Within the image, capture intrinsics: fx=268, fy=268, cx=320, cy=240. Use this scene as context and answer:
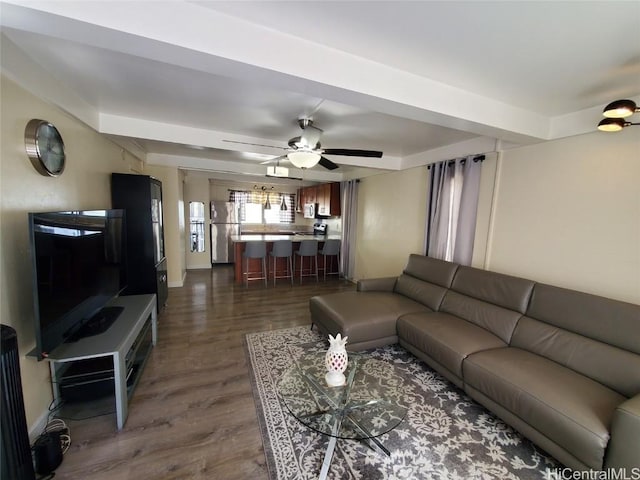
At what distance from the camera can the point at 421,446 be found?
1732 mm

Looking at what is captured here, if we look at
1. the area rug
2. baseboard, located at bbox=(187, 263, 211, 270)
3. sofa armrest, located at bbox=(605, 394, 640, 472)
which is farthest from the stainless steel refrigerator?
sofa armrest, located at bbox=(605, 394, 640, 472)

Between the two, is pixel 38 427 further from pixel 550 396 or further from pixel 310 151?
pixel 550 396

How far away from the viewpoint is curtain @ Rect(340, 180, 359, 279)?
5773 mm

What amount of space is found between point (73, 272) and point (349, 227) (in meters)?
4.67

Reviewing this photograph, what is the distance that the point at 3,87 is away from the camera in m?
1.50

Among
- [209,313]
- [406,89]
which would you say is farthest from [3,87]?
[209,313]

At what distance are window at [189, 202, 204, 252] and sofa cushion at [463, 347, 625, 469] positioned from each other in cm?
626

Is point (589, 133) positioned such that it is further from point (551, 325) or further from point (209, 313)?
point (209, 313)

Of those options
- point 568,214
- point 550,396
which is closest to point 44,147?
point 550,396

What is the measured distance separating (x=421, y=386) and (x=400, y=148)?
308cm

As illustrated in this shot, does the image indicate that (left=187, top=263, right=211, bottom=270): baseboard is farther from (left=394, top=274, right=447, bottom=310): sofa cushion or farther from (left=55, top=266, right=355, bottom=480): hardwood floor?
(left=394, top=274, right=447, bottom=310): sofa cushion

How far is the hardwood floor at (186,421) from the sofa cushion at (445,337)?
155cm

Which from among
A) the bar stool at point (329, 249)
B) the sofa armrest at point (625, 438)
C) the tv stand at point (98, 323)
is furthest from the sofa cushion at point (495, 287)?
the tv stand at point (98, 323)

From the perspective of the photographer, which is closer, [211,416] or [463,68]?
[463,68]
